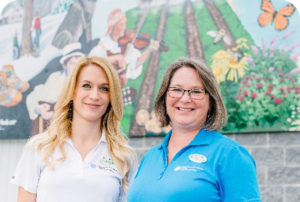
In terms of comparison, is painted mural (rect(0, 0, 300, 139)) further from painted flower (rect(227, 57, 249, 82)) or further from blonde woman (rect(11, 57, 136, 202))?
blonde woman (rect(11, 57, 136, 202))

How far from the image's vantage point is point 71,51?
3764mm

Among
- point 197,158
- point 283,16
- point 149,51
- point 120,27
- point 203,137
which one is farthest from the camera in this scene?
point 120,27

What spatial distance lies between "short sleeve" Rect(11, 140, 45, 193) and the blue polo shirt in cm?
59

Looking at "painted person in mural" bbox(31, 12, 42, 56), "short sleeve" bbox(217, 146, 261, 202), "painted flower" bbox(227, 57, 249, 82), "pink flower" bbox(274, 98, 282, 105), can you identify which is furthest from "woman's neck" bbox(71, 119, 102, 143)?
"painted person in mural" bbox(31, 12, 42, 56)

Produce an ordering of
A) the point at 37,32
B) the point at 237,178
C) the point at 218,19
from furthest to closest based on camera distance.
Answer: the point at 37,32, the point at 218,19, the point at 237,178

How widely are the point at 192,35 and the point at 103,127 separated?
161 centimetres

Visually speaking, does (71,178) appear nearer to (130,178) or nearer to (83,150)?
(83,150)

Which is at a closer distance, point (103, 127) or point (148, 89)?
point (103, 127)

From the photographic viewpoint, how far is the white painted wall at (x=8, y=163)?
12.5 ft

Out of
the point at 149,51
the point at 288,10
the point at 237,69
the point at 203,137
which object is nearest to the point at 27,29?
the point at 149,51

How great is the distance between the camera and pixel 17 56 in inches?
154

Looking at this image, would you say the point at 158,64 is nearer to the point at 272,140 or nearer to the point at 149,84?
the point at 149,84

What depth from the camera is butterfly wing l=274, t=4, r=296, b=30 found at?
10.5 ft

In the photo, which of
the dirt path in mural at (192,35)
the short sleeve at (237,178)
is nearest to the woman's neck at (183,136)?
the short sleeve at (237,178)
